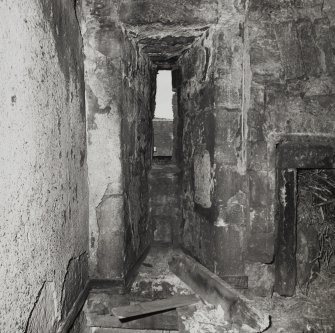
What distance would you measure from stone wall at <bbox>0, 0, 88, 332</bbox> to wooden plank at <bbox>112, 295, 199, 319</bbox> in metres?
0.31

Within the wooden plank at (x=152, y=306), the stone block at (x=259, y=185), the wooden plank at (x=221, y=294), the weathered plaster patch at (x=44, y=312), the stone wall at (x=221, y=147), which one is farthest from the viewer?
the stone block at (x=259, y=185)

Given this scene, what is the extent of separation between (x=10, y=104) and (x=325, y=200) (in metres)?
2.33

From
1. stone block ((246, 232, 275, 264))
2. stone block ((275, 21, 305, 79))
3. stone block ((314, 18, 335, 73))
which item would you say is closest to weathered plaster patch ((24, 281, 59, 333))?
stone block ((246, 232, 275, 264))

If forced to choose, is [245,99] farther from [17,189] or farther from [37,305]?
[37,305]

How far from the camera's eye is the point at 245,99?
2064 millimetres

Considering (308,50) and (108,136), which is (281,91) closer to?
(308,50)

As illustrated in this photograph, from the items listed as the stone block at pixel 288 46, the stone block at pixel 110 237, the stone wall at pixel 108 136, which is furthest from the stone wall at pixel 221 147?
the stone block at pixel 110 237

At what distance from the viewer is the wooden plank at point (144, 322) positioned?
1.68 m

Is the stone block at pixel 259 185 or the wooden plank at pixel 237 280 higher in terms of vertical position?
the stone block at pixel 259 185

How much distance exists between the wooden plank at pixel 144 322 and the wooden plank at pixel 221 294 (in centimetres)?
27

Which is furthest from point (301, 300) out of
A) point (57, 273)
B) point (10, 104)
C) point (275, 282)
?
point (10, 104)

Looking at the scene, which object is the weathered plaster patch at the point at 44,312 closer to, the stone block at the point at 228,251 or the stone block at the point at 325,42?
the stone block at the point at 228,251

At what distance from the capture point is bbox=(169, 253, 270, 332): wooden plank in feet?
5.04

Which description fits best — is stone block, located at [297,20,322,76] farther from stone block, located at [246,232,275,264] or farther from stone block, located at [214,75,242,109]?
stone block, located at [246,232,275,264]
